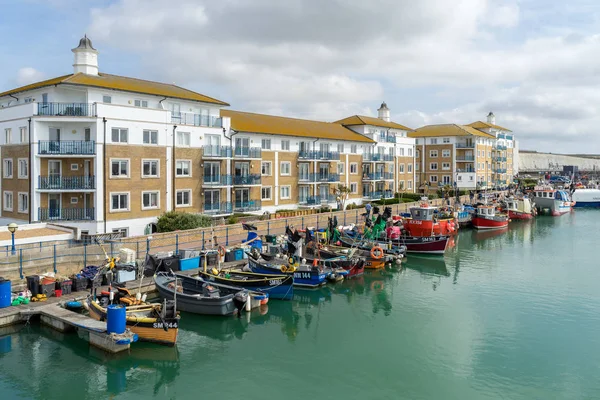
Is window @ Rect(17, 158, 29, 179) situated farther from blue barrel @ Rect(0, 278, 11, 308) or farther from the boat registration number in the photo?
the boat registration number

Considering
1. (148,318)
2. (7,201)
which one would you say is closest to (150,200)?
(7,201)

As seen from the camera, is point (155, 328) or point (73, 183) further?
point (73, 183)

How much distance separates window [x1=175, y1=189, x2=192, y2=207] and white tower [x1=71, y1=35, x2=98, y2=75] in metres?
11.7

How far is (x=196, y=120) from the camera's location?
43.9 m

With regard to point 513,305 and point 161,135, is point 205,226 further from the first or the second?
point 513,305

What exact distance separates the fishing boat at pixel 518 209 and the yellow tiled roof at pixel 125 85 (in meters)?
45.1

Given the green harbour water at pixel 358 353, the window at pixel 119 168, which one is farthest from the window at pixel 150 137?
the green harbour water at pixel 358 353

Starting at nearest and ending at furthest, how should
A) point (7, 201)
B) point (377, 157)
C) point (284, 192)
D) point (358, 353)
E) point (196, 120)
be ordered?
point (358, 353), point (7, 201), point (196, 120), point (284, 192), point (377, 157)

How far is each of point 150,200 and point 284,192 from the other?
56.1ft

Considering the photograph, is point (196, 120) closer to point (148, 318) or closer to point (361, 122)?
point (148, 318)

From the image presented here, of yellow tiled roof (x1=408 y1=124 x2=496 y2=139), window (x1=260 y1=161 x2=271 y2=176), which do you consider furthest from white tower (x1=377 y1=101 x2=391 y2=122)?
window (x1=260 y1=161 x2=271 y2=176)

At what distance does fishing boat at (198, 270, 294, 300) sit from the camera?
90.6 ft

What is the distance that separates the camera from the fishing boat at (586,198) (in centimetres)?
9581

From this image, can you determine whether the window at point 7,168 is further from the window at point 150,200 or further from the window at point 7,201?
the window at point 150,200
